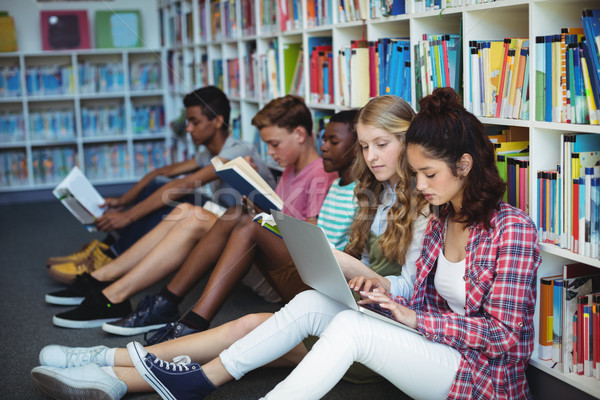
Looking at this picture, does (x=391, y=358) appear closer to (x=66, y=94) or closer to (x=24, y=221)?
(x=24, y=221)

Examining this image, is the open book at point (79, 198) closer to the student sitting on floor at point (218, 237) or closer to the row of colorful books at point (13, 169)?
the student sitting on floor at point (218, 237)

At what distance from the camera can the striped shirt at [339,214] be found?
2283mm

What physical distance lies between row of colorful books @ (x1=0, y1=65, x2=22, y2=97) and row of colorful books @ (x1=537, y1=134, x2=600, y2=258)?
5105 millimetres

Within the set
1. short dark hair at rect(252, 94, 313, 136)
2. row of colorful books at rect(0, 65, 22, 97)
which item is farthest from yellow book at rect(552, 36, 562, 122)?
row of colorful books at rect(0, 65, 22, 97)

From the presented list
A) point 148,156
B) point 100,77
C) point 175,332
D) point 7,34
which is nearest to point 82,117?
point 100,77

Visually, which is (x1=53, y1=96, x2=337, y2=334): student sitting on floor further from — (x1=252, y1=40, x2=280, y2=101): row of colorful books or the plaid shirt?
the plaid shirt

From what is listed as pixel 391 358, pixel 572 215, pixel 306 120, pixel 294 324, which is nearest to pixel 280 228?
pixel 294 324

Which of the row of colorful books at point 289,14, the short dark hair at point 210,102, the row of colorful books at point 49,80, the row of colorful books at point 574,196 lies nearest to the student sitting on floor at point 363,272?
the row of colorful books at point 574,196

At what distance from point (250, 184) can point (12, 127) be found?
4.16 metres

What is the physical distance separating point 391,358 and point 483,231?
0.38m

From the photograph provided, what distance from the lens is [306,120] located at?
2730 millimetres

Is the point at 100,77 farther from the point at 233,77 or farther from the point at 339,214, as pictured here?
the point at 339,214

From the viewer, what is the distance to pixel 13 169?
18.8ft

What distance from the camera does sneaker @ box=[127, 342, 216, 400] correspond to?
1.76 m
